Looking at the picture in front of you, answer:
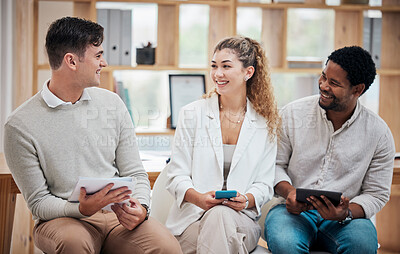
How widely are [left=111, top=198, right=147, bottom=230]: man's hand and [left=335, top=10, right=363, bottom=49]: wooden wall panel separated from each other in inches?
101

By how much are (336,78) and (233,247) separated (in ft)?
2.89

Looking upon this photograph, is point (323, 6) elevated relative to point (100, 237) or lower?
elevated

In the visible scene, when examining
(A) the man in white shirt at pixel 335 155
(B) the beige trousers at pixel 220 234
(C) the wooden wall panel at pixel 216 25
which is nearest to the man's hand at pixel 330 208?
(A) the man in white shirt at pixel 335 155

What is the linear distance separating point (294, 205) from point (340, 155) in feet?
1.08

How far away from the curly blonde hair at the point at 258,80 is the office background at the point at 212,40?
3.94 feet

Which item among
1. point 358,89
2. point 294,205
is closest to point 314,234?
point 294,205

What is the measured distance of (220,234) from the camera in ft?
6.43

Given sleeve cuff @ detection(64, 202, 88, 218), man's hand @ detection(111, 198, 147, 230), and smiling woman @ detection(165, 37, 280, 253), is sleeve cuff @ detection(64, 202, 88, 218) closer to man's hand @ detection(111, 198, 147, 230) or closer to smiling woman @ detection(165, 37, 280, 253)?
man's hand @ detection(111, 198, 147, 230)

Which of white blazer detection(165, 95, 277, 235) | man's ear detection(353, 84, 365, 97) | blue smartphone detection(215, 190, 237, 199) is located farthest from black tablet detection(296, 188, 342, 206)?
man's ear detection(353, 84, 365, 97)

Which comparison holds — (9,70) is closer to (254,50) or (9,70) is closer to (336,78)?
(254,50)

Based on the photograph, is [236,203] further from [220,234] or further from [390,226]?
[390,226]

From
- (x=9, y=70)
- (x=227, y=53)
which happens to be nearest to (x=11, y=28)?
(x=9, y=70)

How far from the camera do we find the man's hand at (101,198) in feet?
5.80

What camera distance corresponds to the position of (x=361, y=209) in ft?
7.10
